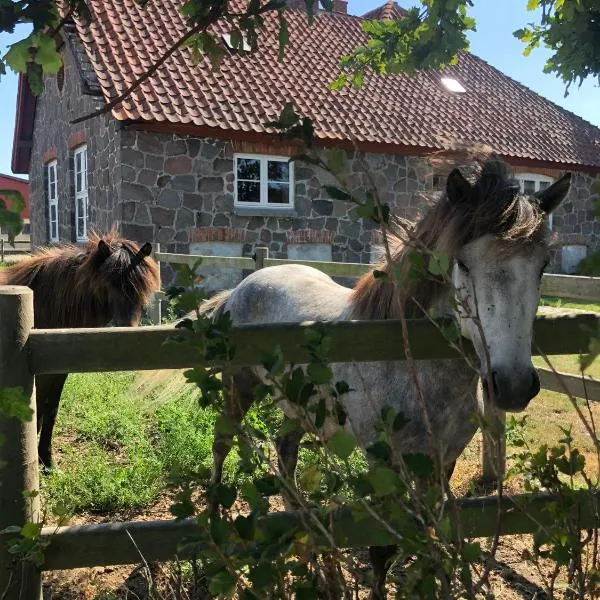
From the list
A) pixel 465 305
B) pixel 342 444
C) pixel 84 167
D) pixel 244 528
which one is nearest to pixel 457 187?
pixel 465 305

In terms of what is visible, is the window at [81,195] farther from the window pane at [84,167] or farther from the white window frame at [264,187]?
the white window frame at [264,187]

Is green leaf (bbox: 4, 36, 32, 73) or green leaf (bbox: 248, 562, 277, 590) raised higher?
green leaf (bbox: 4, 36, 32, 73)

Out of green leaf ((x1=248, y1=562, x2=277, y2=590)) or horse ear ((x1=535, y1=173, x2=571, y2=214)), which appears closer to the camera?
green leaf ((x1=248, y1=562, x2=277, y2=590))

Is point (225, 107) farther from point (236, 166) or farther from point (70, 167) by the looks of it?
point (70, 167)

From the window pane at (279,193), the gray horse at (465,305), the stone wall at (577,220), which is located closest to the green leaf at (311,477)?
the gray horse at (465,305)

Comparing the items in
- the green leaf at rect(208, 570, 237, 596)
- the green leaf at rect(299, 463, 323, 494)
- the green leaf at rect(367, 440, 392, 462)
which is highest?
the green leaf at rect(367, 440, 392, 462)

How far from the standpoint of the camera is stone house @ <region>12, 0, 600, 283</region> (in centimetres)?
1009

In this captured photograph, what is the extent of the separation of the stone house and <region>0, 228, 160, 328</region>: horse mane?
4.35 meters

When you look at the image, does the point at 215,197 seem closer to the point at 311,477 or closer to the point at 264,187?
the point at 264,187

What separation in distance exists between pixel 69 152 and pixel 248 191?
4229mm

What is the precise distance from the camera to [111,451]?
14.7 ft

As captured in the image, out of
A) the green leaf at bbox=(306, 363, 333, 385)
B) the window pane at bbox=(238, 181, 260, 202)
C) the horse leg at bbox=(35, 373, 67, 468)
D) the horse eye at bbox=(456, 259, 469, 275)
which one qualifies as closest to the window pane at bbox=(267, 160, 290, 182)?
the window pane at bbox=(238, 181, 260, 202)

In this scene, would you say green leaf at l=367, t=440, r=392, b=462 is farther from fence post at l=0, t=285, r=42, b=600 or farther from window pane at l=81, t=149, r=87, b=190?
window pane at l=81, t=149, r=87, b=190

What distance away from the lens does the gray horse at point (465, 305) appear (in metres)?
1.79
